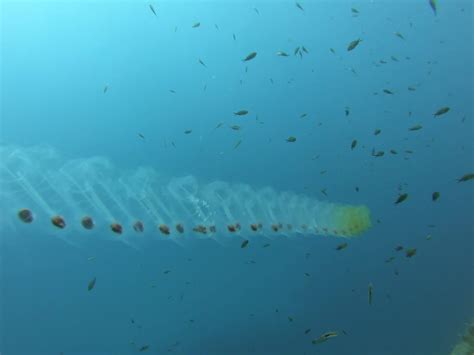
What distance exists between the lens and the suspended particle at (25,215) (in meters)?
6.09

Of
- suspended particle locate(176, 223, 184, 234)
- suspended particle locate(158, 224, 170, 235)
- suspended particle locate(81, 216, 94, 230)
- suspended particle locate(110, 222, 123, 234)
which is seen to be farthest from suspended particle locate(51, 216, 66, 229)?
suspended particle locate(176, 223, 184, 234)

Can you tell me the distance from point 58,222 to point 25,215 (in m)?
0.50

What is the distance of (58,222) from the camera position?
6266 mm

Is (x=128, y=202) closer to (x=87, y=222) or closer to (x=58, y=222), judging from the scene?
(x=87, y=222)

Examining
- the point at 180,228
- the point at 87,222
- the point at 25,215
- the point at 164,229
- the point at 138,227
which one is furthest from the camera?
the point at 180,228

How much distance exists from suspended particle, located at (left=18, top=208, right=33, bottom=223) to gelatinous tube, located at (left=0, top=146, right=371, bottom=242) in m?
0.01

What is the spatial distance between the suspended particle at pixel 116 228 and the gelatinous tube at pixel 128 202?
2 cm

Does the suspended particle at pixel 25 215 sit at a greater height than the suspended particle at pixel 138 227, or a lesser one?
greater

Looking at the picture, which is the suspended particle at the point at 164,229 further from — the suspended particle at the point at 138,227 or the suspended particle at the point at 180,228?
the suspended particle at the point at 138,227

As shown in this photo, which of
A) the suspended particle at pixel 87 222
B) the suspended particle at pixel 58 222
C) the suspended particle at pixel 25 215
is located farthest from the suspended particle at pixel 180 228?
the suspended particle at pixel 25 215

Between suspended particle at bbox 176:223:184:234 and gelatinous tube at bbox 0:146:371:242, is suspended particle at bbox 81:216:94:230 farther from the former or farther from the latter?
suspended particle at bbox 176:223:184:234

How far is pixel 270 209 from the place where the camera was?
→ 8.91 metres

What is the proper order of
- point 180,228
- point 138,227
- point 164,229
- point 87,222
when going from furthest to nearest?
point 180,228, point 164,229, point 138,227, point 87,222

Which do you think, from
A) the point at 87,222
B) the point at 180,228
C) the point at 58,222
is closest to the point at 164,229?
the point at 180,228
